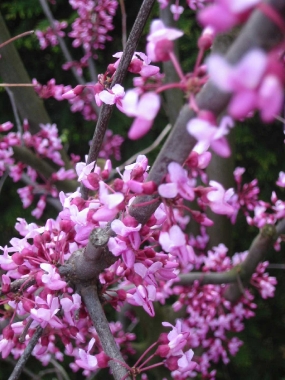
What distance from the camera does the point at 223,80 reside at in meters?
0.36

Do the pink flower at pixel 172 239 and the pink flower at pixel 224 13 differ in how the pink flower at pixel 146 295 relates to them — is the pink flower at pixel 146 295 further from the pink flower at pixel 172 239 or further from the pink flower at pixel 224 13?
the pink flower at pixel 224 13

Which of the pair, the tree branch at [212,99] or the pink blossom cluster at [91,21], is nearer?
the tree branch at [212,99]

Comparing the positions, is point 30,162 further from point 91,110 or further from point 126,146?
point 126,146

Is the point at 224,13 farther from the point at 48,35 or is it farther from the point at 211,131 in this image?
the point at 48,35

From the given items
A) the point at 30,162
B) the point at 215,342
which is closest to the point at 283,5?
the point at 30,162

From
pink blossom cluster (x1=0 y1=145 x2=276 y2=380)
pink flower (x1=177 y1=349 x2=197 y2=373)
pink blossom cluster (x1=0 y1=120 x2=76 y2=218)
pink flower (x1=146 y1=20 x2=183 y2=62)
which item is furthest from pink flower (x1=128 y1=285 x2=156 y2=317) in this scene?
pink blossom cluster (x1=0 y1=120 x2=76 y2=218)

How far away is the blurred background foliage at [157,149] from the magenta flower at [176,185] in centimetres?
259

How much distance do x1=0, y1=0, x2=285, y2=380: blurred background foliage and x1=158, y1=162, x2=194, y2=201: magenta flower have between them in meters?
2.59

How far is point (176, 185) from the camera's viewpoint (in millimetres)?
605

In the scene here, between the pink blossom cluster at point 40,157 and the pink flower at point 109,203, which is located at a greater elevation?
the pink flower at point 109,203

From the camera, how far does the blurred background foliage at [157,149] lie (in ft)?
10.4

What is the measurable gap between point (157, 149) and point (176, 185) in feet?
8.99

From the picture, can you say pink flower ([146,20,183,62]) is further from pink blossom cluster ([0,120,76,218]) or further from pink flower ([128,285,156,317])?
pink blossom cluster ([0,120,76,218])

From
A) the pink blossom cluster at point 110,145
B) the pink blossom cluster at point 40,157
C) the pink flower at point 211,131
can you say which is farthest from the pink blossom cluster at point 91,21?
the pink flower at point 211,131
